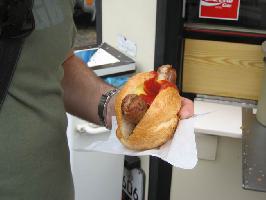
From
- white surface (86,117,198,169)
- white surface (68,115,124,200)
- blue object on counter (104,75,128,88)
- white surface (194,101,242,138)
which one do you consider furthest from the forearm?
white surface (68,115,124,200)

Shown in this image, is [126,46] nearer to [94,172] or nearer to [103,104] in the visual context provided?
[94,172]

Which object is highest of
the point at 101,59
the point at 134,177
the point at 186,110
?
the point at 186,110

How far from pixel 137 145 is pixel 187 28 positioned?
0.88m

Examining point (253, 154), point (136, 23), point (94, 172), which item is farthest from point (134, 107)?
point (94, 172)

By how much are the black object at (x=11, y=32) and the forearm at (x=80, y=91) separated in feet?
1.25

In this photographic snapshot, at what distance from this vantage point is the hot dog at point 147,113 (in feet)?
3.27

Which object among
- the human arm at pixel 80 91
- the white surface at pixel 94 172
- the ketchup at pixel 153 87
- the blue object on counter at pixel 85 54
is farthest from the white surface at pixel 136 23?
the ketchup at pixel 153 87

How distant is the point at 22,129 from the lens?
2.99 ft

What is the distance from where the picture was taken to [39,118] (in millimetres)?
950

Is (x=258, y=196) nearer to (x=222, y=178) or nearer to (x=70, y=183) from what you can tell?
(x=222, y=178)

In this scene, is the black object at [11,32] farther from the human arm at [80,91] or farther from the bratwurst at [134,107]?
the human arm at [80,91]

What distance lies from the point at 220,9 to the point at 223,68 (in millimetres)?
235

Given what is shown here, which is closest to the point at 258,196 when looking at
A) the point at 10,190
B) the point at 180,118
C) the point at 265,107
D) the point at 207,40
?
the point at 265,107

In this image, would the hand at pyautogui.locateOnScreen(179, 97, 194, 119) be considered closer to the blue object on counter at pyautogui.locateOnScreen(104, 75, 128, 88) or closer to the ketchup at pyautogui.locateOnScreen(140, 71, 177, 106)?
the ketchup at pyautogui.locateOnScreen(140, 71, 177, 106)
